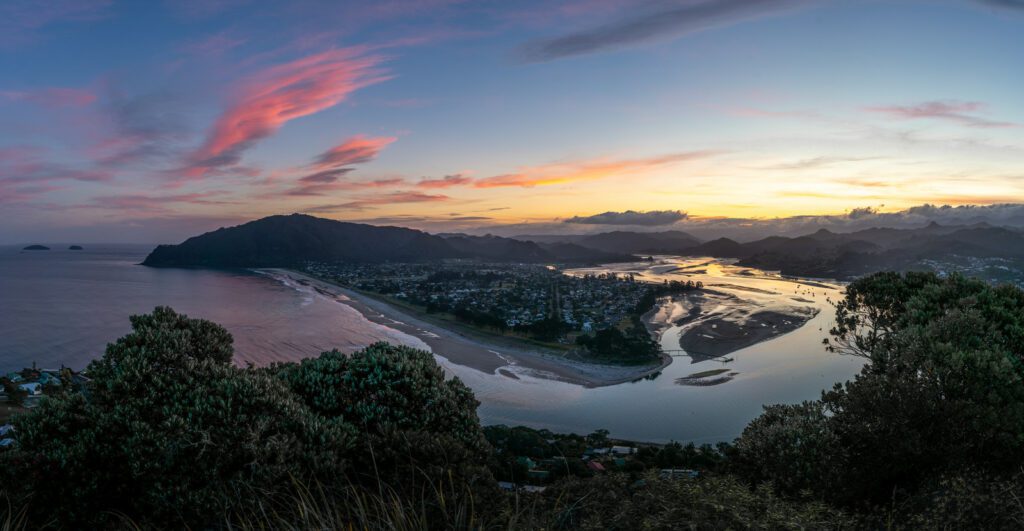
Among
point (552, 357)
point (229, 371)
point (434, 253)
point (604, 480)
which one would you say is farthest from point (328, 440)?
point (434, 253)

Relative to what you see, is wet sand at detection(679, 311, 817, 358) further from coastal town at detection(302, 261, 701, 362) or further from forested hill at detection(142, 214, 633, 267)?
forested hill at detection(142, 214, 633, 267)

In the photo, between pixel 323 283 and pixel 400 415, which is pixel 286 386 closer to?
pixel 400 415

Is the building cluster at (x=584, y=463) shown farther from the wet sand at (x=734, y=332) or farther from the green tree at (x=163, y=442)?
the wet sand at (x=734, y=332)

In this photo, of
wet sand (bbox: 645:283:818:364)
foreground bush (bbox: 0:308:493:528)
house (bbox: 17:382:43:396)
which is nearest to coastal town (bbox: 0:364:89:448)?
house (bbox: 17:382:43:396)

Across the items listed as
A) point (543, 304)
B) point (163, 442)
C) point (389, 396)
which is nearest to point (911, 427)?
point (389, 396)

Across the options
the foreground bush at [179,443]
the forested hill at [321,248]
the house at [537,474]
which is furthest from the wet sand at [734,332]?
the forested hill at [321,248]

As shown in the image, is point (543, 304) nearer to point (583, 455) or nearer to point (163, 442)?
point (583, 455)

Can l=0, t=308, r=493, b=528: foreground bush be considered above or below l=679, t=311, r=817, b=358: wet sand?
above
